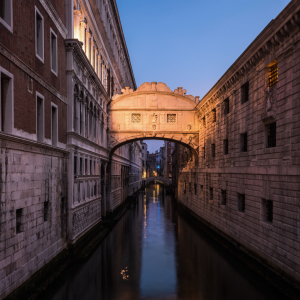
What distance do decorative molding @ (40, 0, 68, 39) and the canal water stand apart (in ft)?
36.2

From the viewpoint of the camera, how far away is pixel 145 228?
80.6 feet

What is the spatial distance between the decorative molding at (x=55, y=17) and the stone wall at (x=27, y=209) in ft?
18.8

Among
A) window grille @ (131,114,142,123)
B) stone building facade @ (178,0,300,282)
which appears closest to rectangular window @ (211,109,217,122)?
stone building facade @ (178,0,300,282)

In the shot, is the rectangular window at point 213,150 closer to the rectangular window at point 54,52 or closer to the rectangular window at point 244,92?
the rectangular window at point 244,92

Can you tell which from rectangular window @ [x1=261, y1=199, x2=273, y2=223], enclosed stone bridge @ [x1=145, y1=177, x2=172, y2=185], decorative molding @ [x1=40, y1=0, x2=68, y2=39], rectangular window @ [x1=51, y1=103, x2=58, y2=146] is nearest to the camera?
decorative molding @ [x1=40, y1=0, x2=68, y2=39]

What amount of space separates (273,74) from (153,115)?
15.8 meters

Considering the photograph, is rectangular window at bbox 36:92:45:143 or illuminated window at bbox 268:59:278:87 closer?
rectangular window at bbox 36:92:45:143

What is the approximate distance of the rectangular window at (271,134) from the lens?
1339 centimetres

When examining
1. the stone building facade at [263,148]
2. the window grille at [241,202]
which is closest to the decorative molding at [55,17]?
the stone building facade at [263,148]

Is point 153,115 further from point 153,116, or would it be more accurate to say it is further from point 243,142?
point 243,142

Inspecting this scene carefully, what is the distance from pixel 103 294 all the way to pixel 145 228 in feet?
44.8

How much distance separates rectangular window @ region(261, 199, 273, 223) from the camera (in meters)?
13.5

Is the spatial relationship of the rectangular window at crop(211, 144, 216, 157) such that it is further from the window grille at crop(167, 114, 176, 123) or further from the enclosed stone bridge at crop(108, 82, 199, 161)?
the window grille at crop(167, 114, 176, 123)

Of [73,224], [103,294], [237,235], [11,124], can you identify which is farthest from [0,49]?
[237,235]
